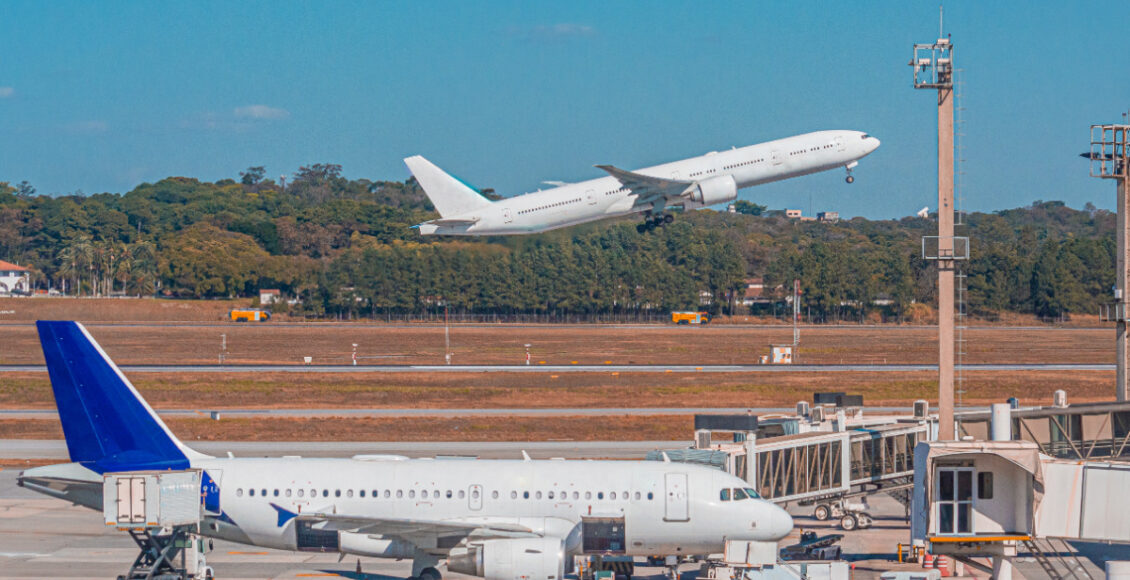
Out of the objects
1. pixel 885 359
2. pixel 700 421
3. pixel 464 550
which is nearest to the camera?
pixel 464 550

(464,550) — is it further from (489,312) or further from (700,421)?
(489,312)

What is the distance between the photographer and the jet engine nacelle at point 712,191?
77062 millimetres

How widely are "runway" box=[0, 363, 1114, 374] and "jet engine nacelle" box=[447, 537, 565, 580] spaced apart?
60727 millimetres

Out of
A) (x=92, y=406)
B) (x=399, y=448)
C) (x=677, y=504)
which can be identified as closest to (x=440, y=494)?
(x=677, y=504)

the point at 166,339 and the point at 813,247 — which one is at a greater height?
the point at 813,247

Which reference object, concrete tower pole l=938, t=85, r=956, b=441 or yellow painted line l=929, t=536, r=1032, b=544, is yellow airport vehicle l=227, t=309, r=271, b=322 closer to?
concrete tower pole l=938, t=85, r=956, b=441

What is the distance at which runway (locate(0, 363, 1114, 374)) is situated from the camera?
299 feet

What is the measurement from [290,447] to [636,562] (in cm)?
2481

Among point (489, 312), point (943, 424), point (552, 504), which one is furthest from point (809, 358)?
point (552, 504)

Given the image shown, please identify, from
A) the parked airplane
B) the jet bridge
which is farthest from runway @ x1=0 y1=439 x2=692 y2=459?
the parked airplane

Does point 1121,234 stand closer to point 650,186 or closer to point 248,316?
point 650,186

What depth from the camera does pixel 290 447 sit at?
184 ft

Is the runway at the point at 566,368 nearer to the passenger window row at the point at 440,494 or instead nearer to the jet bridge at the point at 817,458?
the jet bridge at the point at 817,458

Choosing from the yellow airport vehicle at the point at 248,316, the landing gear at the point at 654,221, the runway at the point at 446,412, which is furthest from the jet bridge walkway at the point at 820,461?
the yellow airport vehicle at the point at 248,316
